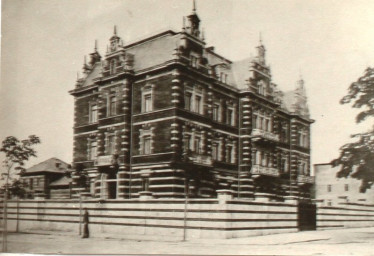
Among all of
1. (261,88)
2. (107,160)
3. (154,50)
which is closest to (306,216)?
(261,88)

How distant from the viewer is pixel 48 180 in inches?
565

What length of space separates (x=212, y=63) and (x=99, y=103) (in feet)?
12.7

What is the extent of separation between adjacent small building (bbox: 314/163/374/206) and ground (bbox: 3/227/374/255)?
0.94 metres

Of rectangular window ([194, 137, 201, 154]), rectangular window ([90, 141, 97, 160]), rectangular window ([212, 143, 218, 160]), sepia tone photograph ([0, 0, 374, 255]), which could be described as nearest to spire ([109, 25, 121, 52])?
sepia tone photograph ([0, 0, 374, 255])

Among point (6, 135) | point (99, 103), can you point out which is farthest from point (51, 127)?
point (99, 103)

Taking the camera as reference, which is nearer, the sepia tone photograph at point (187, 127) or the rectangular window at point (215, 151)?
the sepia tone photograph at point (187, 127)

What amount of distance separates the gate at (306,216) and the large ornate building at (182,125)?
2.13 feet

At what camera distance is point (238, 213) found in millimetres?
12570

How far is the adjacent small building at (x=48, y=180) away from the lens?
1370 cm

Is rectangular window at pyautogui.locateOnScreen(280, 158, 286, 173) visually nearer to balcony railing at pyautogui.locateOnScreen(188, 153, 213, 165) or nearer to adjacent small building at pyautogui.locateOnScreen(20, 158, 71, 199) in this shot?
balcony railing at pyautogui.locateOnScreen(188, 153, 213, 165)

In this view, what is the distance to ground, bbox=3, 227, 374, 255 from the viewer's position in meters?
10.4

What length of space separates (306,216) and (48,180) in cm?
748

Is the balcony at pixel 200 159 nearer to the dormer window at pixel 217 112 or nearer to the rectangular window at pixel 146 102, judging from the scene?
the dormer window at pixel 217 112

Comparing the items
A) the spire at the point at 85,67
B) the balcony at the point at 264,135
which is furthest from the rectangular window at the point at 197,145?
the spire at the point at 85,67
